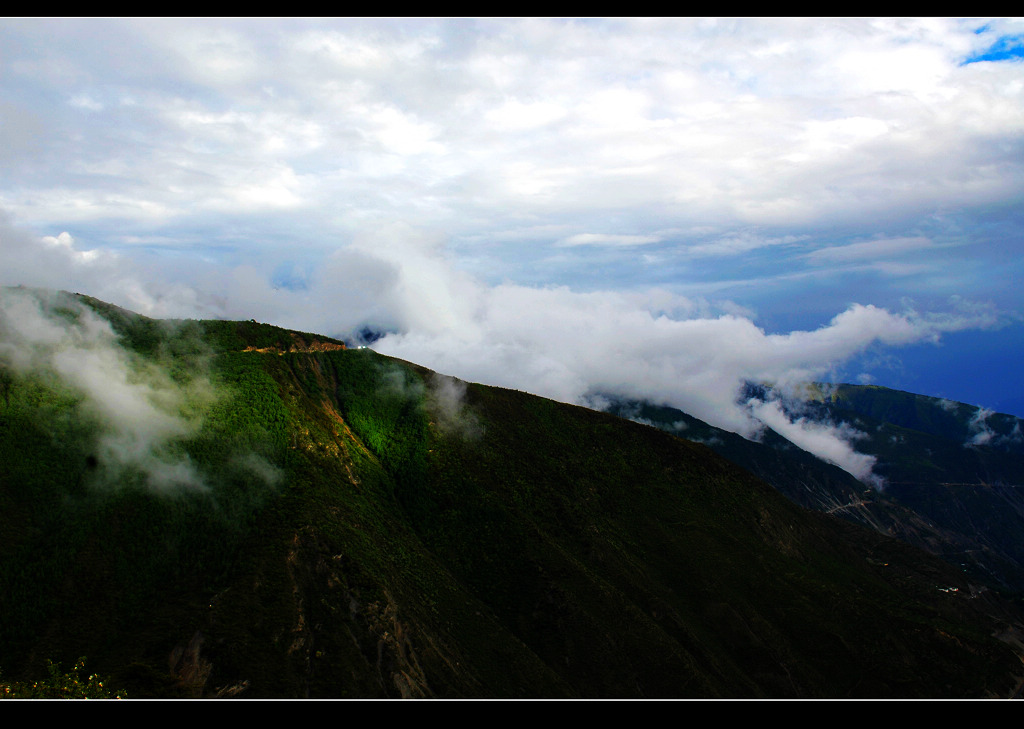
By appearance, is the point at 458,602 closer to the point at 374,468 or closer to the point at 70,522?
the point at 374,468

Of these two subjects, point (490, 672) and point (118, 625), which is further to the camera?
point (490, 672)

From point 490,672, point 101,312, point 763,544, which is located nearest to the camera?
point 490,672

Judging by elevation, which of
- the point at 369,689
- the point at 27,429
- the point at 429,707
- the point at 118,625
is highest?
the point at 429,707

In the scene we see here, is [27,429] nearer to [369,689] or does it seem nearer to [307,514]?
[307,514]

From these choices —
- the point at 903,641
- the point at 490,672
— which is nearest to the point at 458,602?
the point at 490,672

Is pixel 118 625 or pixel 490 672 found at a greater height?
pixel 118 625

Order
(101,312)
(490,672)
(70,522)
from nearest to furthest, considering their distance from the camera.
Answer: (70,522) < (490,672) < (101,312)

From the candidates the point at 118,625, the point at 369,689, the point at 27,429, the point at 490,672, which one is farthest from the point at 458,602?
the point at 27,429
